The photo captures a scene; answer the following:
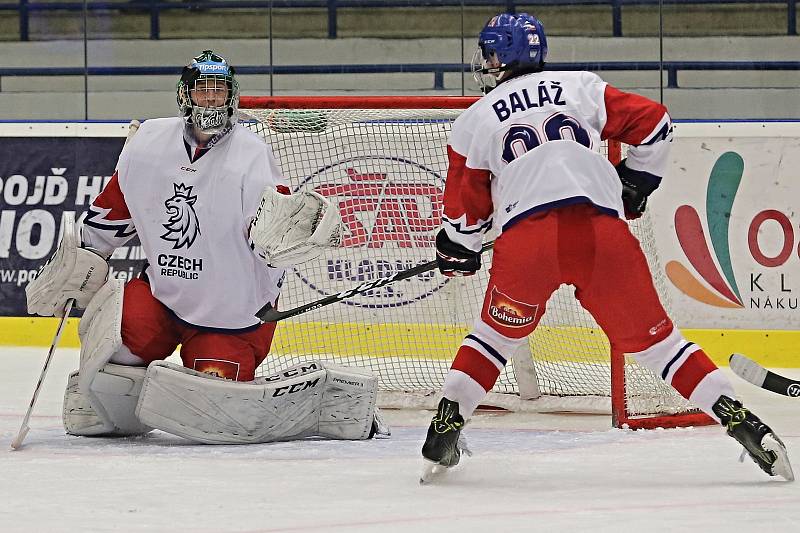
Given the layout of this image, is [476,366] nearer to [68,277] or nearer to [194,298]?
[194,298]

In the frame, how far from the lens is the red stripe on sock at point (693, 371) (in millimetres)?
2719

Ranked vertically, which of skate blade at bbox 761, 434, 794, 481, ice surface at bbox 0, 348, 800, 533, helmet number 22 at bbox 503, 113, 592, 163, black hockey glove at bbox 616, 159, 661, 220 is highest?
helmet number 22 at bbox 503, 113, 592, 163

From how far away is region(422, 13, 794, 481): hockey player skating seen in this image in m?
2.73

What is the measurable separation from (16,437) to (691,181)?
3.32 m

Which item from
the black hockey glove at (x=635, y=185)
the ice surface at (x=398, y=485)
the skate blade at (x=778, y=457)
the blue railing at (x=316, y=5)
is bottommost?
the ice surface at (x=398, y=485)

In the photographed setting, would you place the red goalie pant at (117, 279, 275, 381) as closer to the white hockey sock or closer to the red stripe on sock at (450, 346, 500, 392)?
the red stripe on sock at (450, 346, 500, 392)

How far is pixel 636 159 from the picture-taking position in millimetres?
2953

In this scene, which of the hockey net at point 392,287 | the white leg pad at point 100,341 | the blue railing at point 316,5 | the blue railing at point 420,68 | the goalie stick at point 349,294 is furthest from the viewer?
the blue railing at point 316,5

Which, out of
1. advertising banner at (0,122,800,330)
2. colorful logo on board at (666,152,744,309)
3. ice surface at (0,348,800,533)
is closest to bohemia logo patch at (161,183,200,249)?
ice surface at (0,348,800,533)

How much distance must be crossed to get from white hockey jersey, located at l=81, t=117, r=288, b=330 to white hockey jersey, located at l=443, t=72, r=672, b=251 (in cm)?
68

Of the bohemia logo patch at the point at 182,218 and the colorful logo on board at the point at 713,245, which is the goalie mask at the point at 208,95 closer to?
the bohemia logo patch at the point at 182,218

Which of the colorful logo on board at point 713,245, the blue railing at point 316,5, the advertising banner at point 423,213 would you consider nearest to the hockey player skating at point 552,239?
the advertising banner at point 423,213

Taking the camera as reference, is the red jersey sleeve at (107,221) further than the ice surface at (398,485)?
Yes

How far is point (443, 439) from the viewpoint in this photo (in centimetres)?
271
